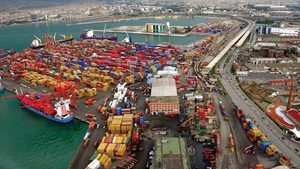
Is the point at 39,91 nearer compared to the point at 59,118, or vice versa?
the point at 59,118

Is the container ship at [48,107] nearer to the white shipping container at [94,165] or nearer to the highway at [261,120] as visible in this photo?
the white shipping container at [94,165]

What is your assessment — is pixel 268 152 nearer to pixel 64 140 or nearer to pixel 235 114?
pixel 235 114

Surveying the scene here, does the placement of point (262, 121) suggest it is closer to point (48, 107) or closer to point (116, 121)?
point (116, 121)

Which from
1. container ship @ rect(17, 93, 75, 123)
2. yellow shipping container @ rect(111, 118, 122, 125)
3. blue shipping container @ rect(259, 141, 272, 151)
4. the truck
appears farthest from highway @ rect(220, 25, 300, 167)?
container ship @ rect(17, 93, 75, 123)

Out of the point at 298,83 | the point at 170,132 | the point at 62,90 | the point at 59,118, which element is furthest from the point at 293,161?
the point at 62,90

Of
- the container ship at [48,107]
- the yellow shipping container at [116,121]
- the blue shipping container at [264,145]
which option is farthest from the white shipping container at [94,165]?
the blue shipping container at [264,145]

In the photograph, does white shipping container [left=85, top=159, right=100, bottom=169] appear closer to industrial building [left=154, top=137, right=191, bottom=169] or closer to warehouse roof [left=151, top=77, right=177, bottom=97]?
industrial building [left=154, top=137, right=191, bottom=169]

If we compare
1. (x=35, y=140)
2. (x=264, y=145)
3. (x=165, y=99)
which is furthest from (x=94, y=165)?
(x=264, y=145)
